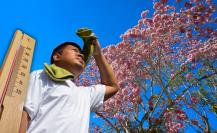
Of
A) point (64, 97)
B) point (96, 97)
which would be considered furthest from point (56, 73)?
point (96, 97)

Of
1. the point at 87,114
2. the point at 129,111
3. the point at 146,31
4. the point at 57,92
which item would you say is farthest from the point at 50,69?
the point at 146,31

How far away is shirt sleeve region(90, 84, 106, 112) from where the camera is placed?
2.04 m

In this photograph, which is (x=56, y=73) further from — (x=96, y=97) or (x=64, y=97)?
(x=96, y=97)

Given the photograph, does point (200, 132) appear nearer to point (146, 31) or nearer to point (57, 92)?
point (146, 31)

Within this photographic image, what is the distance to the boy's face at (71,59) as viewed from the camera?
2092mm

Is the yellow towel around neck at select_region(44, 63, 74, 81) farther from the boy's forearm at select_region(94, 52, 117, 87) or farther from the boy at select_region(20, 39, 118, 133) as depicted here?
the boy's forearm at select_region(94, 52, 117, 87)

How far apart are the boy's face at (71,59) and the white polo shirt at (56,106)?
15 centimetres

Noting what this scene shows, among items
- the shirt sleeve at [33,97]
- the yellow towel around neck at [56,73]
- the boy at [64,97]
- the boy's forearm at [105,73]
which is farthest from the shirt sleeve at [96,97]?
the shirt sleeve at [33,97]

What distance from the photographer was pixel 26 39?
1489mm

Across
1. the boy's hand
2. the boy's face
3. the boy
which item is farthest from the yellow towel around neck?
the boy's hand

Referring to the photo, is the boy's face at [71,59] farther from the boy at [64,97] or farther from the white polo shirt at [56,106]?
the white polo shirt at [56,106]

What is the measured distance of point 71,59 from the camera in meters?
2.11

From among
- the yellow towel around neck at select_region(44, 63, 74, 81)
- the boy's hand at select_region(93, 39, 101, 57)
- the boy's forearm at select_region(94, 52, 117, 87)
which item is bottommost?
the yellow towel around neck at select_region(44, 63, 74, 81)

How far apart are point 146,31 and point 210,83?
365cm
